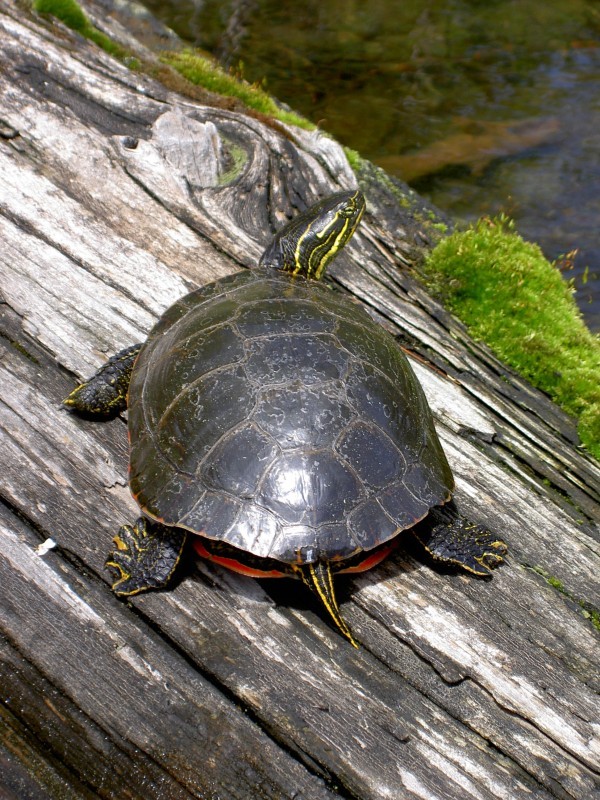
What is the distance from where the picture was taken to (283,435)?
109 inches

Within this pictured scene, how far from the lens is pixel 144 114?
5188 mm

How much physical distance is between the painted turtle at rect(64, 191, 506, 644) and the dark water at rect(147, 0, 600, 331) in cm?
545

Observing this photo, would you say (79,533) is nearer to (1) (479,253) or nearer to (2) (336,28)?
(1) (479,253)

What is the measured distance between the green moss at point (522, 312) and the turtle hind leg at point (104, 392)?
264 cm

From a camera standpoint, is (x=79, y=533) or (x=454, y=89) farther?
(x=454, y=89)

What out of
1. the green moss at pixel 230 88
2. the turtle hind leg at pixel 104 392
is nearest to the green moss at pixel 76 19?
the green moss at pixel 230 88

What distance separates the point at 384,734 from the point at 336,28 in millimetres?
16081

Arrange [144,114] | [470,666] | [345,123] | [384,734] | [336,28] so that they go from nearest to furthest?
[384,734], [470,666], [144,114], [345,123], [336,28]

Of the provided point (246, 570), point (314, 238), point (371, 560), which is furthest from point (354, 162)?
point (246, 570)

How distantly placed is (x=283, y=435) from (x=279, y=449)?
0.21 feet

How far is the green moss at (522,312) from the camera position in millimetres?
4680

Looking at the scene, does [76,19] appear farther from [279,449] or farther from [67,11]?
[279,449]

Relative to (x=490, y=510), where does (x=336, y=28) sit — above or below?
above

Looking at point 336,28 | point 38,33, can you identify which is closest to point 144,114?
point 38,33
